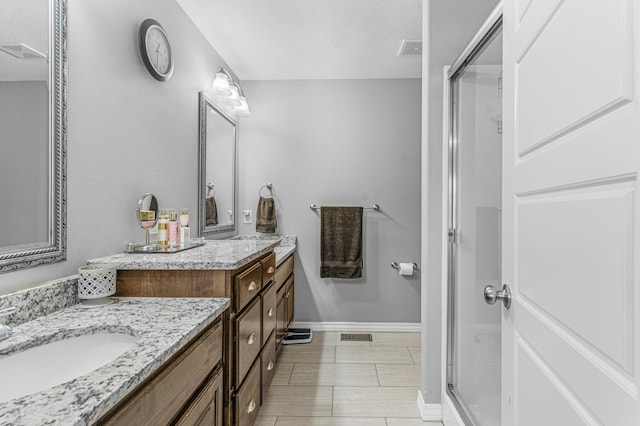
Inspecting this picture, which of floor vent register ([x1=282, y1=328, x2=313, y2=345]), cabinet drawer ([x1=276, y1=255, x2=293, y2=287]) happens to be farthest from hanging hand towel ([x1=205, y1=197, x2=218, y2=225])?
floor vent register ([x1=282, y1=328, x2=313, y2=345])

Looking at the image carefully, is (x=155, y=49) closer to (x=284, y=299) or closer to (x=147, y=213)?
(x=147, y=213)

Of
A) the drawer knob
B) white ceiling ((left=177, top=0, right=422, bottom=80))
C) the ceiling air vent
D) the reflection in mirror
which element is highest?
white ceiling ((left=177, top=0, right=422, bottom=80))

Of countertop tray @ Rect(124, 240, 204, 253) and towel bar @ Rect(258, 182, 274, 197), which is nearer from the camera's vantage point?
countertop tray @ Rect(124, 240, 204, 253)

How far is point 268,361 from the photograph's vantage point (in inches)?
81.3

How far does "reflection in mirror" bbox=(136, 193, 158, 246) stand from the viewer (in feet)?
5.39

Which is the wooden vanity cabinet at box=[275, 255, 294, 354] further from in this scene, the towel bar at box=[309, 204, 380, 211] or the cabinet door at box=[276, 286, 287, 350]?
the towel bar at box=[309, 204, 380, 211]

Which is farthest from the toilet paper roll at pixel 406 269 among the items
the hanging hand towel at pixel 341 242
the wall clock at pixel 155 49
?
the wall clock at pixel 155 49

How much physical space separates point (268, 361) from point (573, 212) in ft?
Answer: 6.04

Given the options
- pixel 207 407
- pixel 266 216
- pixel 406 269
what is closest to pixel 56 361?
pixel 207 407

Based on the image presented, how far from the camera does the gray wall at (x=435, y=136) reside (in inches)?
72.9

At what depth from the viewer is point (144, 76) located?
68.5 inches

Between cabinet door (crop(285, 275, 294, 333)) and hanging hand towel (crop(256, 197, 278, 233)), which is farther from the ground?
hanging hand towel (crop(256, 197, 278, 233))

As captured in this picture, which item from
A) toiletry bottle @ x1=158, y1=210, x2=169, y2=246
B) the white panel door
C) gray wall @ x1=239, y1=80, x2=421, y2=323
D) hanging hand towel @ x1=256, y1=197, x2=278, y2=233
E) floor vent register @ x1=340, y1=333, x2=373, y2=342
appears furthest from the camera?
gray wall @ x1=239, y1=80, x2=421, y2=323

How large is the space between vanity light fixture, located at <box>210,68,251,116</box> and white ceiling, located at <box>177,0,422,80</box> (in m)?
0.29
